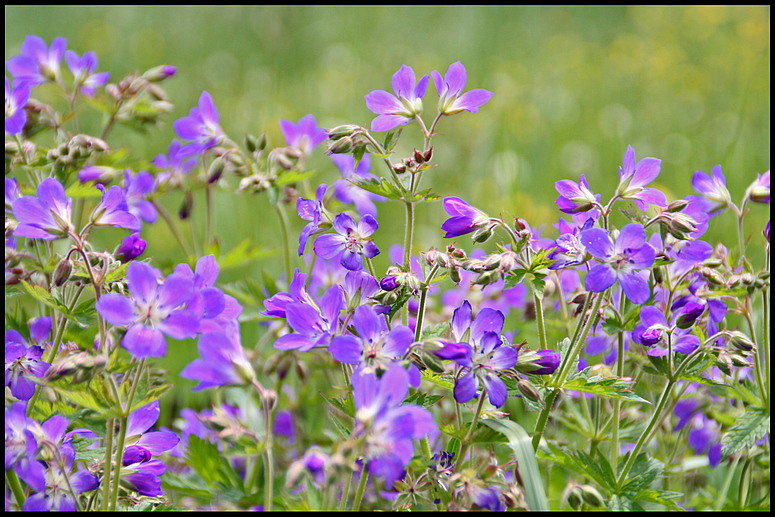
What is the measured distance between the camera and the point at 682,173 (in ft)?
12.5

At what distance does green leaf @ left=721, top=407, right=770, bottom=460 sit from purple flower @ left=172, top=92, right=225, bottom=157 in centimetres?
178

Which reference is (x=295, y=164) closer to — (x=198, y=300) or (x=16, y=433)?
(x=198, y=300)

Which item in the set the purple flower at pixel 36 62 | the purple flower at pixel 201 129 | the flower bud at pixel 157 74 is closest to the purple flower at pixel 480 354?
the purple flower at pixel 201 129

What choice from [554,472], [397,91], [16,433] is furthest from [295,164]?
[554,472]

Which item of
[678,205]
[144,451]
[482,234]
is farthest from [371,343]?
[678,205]

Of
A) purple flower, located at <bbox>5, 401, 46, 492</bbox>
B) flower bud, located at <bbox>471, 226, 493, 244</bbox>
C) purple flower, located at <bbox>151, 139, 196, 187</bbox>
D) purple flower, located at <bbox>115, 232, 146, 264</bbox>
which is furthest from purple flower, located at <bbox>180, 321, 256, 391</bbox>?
purple flower, located at <bbox>151, 139, 196, 187</bbox>

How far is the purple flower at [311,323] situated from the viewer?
3.98 ft

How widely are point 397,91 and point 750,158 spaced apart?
396cm

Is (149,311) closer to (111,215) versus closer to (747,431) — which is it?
(111,215)

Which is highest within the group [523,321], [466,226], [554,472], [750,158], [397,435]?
[750,158]

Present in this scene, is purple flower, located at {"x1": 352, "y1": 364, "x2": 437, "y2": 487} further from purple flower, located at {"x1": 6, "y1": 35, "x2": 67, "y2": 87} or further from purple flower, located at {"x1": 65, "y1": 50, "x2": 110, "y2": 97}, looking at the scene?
purple flower, located at {"x1": 6, "y1": 35, "x2": 67, "y2": 87}

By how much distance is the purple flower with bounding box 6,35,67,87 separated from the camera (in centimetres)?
208

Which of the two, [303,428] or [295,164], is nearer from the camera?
[295,164]

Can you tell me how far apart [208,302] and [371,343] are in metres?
0.33
